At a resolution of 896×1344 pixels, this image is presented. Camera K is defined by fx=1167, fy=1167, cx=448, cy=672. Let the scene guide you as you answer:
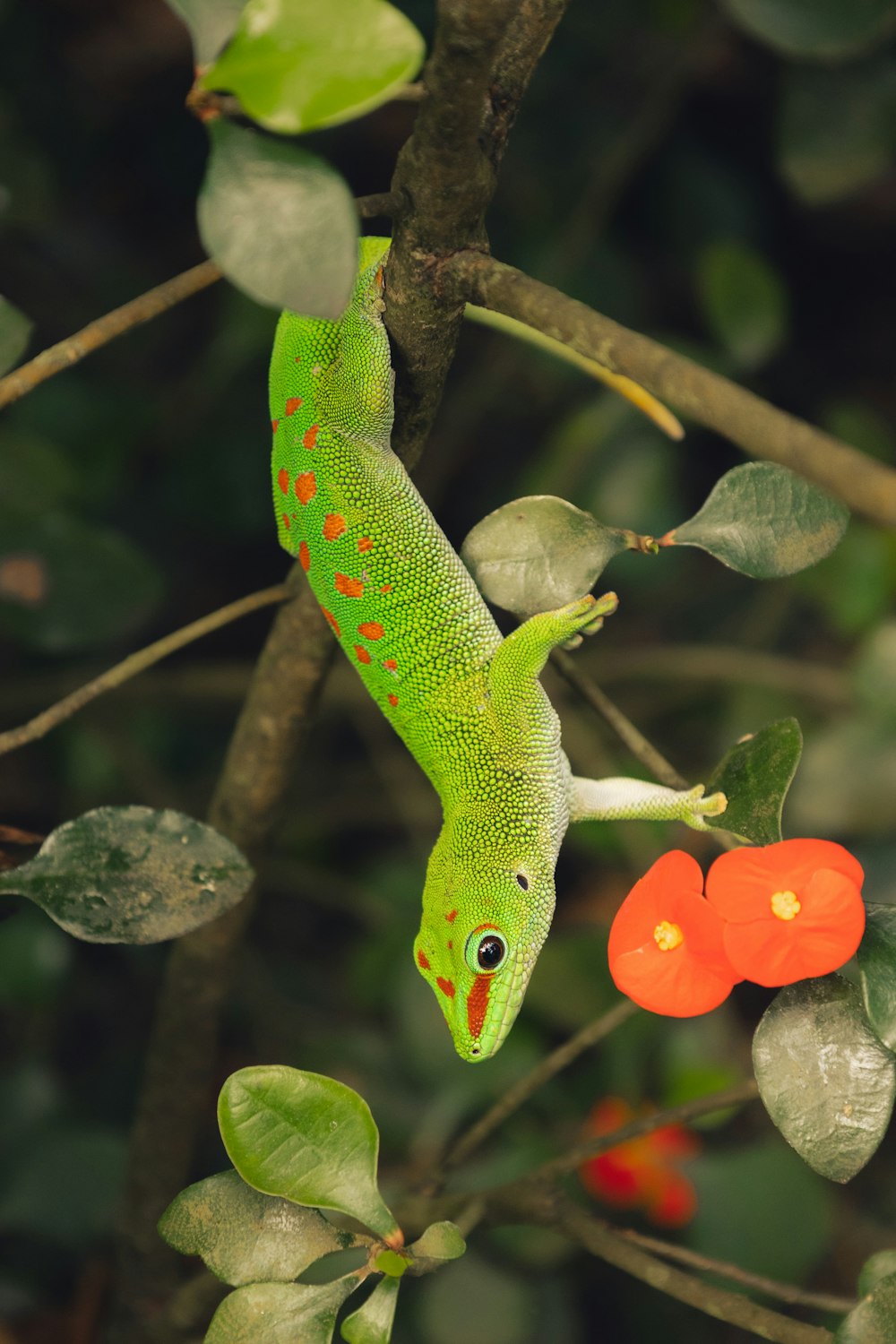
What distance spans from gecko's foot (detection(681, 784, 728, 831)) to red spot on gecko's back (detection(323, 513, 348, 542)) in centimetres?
Result: 36

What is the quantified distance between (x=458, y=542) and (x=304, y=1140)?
1423 mm

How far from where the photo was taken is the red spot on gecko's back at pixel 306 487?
1003 millimetres

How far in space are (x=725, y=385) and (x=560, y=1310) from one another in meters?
1.37

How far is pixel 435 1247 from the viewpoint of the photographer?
729mm

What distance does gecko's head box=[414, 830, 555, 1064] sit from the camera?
3.19ft

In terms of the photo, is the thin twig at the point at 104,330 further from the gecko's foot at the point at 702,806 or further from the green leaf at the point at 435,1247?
the green leaf at the point at 435,1247

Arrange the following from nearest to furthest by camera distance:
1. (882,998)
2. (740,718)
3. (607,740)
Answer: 1. (882,998)
2. (740,718)
3. (607,740)

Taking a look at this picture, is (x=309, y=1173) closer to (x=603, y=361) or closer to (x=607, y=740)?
(x=603, y=361)

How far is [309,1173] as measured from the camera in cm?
74

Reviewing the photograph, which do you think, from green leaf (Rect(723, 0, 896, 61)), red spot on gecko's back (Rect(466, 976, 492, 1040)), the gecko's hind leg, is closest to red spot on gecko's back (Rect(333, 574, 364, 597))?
the gecko's hind leg

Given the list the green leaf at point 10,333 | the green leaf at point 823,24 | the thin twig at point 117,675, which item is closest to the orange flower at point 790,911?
the thin twig at point 117,675

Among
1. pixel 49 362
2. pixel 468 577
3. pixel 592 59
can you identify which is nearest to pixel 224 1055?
pixel 468 577

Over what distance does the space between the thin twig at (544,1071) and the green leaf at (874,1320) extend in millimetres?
266

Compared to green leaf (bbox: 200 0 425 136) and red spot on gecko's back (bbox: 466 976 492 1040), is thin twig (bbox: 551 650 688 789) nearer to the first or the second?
red spot on gecko's back (bbox: 466 976 492 1040)
